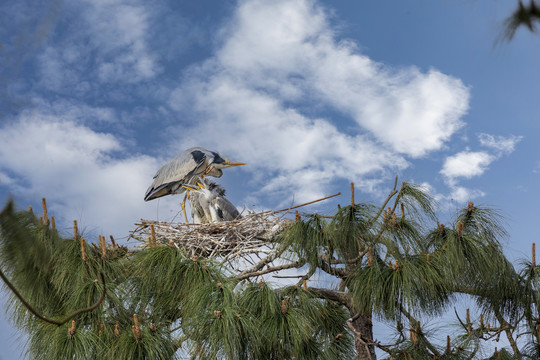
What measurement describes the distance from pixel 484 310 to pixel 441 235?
813mm

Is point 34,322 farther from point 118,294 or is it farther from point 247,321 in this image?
point 247,321

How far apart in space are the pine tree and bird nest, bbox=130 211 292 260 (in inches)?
13.9

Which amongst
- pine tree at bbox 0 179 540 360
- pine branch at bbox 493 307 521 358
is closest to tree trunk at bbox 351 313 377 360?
pine tree at bbox 0 179 540 360

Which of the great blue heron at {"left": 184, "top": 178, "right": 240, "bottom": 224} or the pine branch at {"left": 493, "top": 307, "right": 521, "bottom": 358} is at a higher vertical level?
the great blue heron at {"left": 184, "top": 178, "right": 240, "bottom": 224}

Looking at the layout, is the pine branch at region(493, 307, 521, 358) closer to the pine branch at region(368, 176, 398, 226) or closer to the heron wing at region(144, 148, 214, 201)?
the pine branch at region(368, 176, 398, 226)

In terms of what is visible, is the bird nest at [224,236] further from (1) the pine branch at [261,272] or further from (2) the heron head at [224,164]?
(2) the heron head at [224,164]

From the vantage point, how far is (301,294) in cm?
457

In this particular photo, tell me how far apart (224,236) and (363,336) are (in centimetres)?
155

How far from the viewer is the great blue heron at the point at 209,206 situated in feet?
21.3

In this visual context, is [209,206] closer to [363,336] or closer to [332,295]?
[332,295]

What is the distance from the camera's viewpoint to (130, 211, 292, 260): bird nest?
5.40 m

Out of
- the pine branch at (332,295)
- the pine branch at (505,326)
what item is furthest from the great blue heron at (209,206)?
the pine branch at (505,326)

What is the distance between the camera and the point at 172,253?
4.68 m

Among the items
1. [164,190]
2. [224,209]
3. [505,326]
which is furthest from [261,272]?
[164,190]
